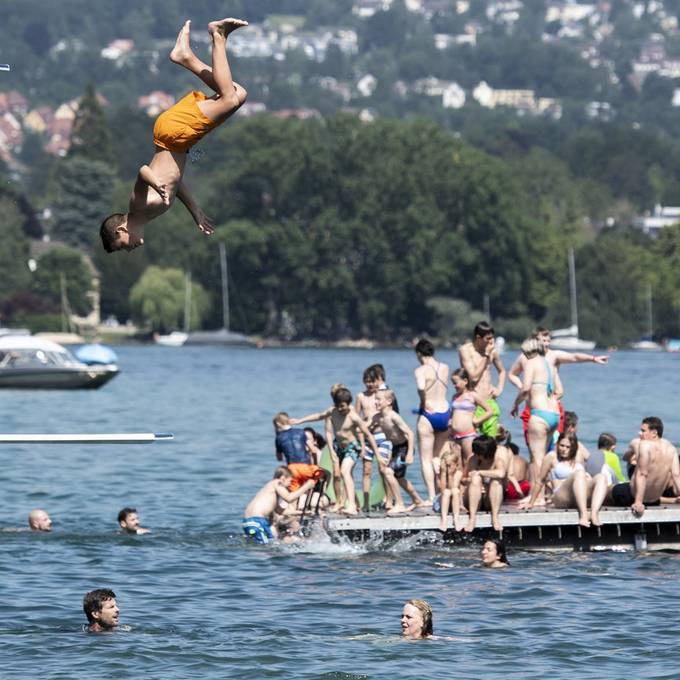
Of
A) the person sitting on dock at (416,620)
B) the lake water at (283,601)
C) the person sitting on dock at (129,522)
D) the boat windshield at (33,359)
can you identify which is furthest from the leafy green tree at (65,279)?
the person sitting on dock at (416,620)

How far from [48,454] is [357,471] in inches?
372

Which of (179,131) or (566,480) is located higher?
(179,131)

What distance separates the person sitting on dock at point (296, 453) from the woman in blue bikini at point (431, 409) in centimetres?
133

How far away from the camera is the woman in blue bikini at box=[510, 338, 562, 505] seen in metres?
21.7

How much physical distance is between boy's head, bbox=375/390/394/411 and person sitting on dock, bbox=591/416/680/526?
2.72 meters

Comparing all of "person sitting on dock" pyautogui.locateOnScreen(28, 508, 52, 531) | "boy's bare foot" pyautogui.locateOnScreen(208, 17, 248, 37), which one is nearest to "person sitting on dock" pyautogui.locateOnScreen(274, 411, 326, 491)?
"person sitting on dock" pyautogui.locateOnScreen(28, 508, 52, 531)

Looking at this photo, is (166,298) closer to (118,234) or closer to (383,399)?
(383,399)

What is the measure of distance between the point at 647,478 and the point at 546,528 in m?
1.42

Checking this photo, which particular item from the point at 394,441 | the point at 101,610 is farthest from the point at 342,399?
the point at 101,610

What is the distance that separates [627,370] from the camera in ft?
312

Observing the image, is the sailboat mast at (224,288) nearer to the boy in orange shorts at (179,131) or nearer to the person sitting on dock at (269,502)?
the person sitting on dock at (269,502)

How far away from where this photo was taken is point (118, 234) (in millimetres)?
12156

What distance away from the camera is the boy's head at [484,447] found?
20.8m

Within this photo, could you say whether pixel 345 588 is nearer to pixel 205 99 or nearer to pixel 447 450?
pixel 447 450
